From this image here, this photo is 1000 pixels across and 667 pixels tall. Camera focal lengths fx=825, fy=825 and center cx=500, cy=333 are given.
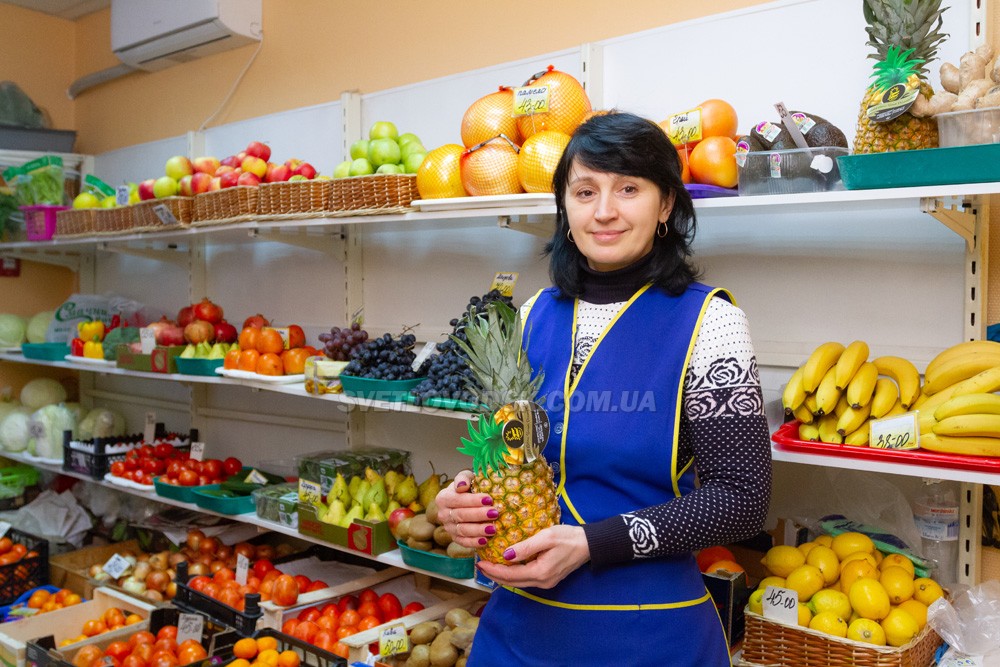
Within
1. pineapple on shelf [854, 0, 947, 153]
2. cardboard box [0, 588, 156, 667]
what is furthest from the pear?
pineapple on shelf [854, 0, 947, 153]

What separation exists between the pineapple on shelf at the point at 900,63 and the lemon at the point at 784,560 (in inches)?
36.6

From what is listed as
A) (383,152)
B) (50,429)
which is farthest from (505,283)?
(50,429)

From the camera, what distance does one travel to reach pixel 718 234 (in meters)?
2.38

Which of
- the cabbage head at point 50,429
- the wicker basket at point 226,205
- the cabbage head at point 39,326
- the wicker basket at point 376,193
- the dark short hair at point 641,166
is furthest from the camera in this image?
the cabbage head at point 39,326

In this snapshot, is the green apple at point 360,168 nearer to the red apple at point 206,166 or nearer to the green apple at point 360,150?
the green apple at point 360,150

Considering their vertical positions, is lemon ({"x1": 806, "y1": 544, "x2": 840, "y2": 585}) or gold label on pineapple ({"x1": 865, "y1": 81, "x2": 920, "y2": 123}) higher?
gold label on pineapple ({"x1": 865, "y1": 81, "x2": 920, "y2": 123})

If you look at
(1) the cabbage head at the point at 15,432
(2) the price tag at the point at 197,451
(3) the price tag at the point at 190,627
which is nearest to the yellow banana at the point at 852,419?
(3) the price tag at the point at 190,627

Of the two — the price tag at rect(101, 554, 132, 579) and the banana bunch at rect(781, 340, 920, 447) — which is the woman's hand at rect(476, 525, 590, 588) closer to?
the banana bunch at rect(781, 340, 920, 447)

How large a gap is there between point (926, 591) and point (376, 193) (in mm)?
1853

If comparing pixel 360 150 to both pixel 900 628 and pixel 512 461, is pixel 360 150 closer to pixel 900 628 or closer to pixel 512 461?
pixel 512 461

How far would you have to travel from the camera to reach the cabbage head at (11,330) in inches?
184

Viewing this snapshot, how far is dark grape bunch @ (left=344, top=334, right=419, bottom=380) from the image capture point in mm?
2662

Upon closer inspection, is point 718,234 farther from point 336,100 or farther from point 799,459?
point 336,100

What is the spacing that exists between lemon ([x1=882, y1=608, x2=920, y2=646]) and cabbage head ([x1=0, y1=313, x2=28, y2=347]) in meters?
4.68
